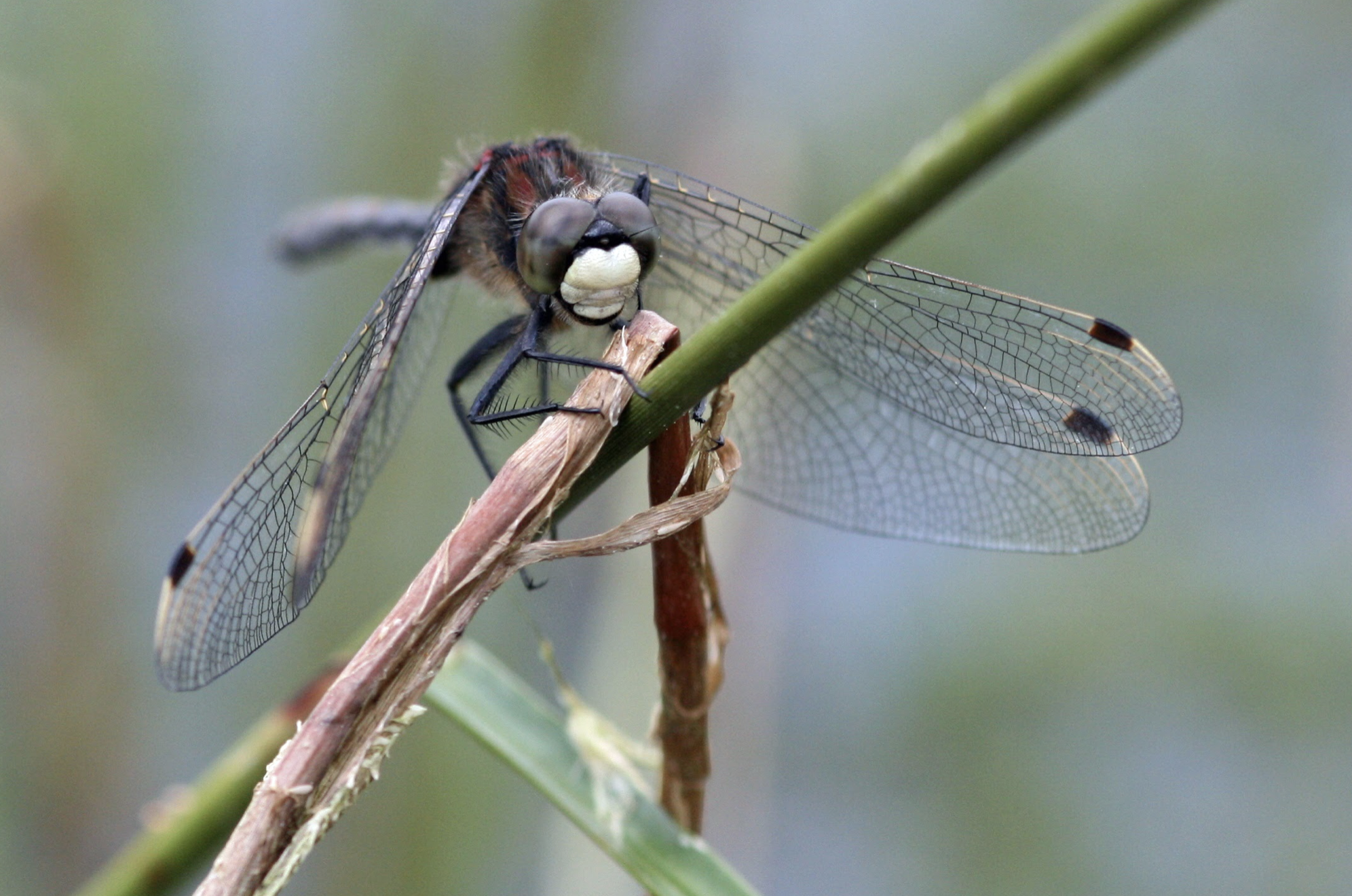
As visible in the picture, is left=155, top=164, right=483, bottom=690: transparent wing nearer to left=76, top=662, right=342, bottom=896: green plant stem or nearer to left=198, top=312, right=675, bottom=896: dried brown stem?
left=76, top=662, right=342, bottom=896: green plant stem

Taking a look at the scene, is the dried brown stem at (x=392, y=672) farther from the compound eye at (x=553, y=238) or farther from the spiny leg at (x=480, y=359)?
the spiny leg at (x=480, y=359)

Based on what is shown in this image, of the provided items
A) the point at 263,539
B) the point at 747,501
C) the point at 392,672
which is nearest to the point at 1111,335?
the point at 392,672

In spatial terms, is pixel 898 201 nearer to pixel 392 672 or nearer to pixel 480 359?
pixel 392 672

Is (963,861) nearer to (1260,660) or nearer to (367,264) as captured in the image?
(1260,660)

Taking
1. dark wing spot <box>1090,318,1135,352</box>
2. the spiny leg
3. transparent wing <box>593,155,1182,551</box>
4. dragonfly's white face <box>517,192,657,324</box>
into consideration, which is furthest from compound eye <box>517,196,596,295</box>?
dark wing spot <box>1090,318,1135,352</box>

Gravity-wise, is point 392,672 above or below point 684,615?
below

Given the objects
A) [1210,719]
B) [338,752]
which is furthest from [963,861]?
[338,752]
